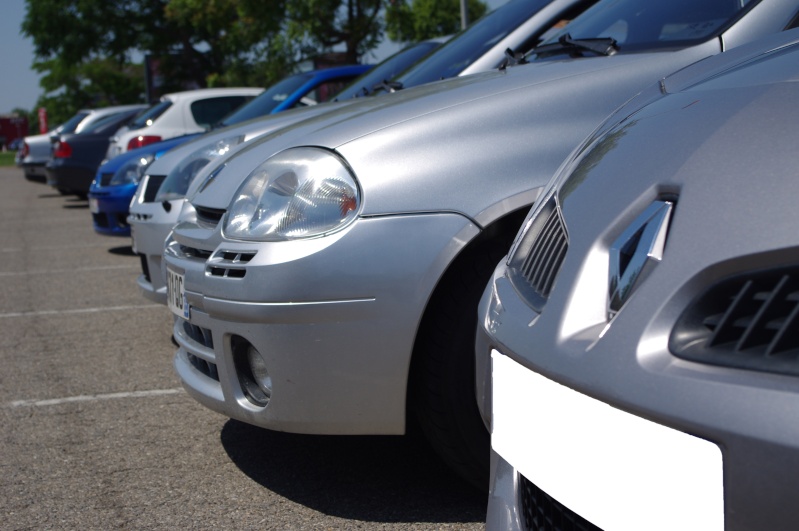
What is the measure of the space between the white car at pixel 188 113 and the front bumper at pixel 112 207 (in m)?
2.34

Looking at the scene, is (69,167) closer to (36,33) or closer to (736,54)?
(736,54)

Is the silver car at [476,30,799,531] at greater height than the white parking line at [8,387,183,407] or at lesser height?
greater

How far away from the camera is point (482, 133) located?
2592 millimetres

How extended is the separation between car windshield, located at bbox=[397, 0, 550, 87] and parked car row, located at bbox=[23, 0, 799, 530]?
21mm

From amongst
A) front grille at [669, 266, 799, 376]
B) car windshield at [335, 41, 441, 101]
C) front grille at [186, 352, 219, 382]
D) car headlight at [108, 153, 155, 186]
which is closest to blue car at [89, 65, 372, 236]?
car headlight at [108, 153, 155, 186]

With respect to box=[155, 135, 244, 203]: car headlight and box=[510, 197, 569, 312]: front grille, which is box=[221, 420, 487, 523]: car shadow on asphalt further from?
box=[155, 135, 244, 203]: car headlight

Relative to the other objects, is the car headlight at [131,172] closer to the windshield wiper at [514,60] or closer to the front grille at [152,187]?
the front grille at [152,187]

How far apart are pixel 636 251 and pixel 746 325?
8.6 inches

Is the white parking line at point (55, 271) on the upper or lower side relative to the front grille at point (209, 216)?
lower

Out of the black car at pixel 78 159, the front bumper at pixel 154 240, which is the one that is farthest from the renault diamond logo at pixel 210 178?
the black car at pixel 78 159

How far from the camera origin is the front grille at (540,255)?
5.12 ft

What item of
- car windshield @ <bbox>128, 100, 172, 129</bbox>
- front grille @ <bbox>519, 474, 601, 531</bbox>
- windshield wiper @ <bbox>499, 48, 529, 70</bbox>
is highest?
windshield wiper @ <bbox>499, 48, 529, 70</bbox>

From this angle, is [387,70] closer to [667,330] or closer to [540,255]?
[540,255]

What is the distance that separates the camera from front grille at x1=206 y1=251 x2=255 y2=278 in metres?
2.58
